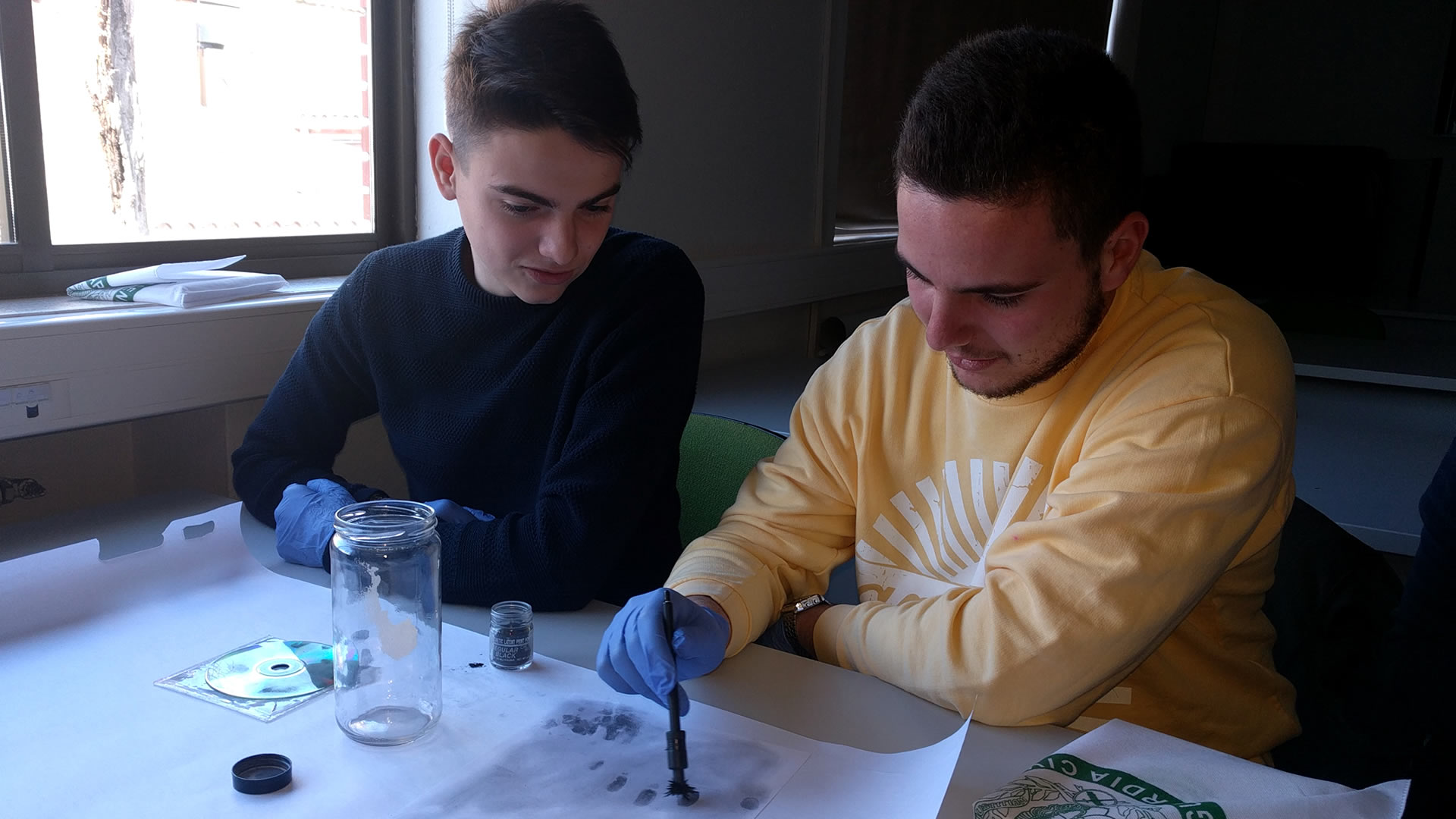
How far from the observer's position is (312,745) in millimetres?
782

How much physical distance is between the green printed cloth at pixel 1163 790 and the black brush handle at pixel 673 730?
21 centimetres

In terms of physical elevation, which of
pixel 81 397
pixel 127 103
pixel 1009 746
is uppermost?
pixel 127 103

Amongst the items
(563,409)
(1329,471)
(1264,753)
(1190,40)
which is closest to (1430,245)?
(1190,40)

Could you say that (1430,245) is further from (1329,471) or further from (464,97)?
(464,97)

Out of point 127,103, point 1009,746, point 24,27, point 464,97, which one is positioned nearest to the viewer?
point 1009,746

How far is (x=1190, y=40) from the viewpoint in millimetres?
4035

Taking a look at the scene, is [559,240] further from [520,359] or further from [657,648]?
[657,648]

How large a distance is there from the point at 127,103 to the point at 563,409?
0.94m

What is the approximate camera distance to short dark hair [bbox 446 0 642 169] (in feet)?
3.82

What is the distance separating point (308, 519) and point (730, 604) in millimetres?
498

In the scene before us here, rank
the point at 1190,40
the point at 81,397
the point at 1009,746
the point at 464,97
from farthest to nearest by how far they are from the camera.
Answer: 1. the point at 1190,40
2. the point at 81,397
3. the point at 464,97
4. the point at 1009,746

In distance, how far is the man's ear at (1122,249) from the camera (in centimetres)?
98

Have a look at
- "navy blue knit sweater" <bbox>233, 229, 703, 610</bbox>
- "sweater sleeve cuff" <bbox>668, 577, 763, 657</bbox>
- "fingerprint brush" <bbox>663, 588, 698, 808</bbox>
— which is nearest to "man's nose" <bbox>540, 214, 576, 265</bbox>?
"navy blue knit sweater" <bbox>233, 229, 703, 610</bbox>

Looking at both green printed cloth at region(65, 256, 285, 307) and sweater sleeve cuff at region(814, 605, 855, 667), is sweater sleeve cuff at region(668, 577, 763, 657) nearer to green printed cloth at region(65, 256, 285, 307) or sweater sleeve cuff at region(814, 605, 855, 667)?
sweater sleeve cuff at region(814, 605, 855, 667)
